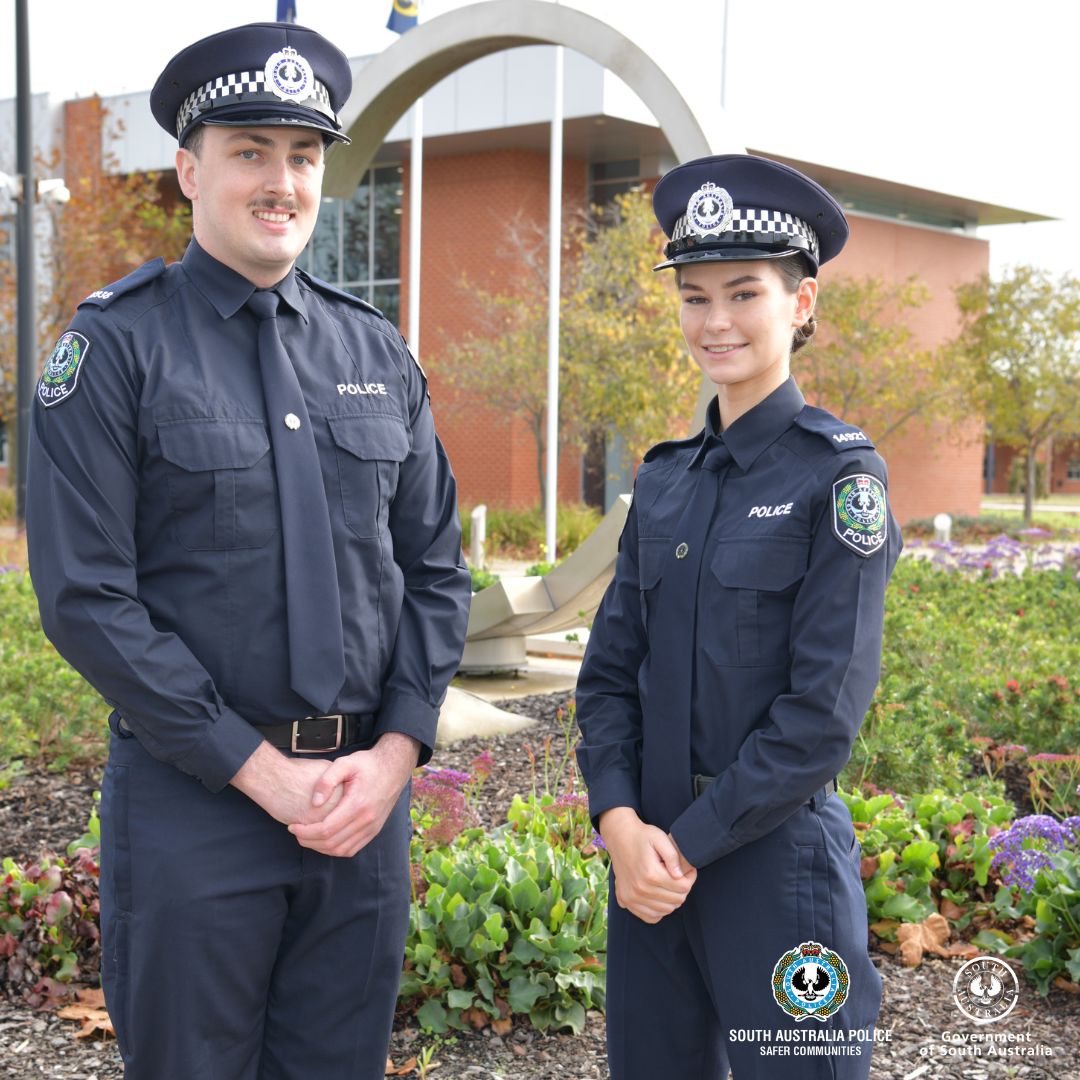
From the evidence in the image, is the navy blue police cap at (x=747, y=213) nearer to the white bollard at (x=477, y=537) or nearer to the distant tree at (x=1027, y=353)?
the white bollard at (x=477, y=537)

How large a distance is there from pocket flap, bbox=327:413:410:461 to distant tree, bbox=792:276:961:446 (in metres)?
20.2

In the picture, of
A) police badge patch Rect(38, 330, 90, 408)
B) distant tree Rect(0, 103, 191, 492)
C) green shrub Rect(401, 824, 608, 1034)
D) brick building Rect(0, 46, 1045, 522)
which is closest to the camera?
police badge patch Rect(38, 330, 90, 408)

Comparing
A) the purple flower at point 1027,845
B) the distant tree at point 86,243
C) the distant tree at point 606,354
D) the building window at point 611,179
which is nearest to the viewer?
the purple flower at point 1027,845

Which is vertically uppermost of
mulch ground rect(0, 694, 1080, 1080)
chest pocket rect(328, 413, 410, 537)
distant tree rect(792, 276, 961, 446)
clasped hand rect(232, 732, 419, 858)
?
distant tree rect(792, 276, 961, 446)

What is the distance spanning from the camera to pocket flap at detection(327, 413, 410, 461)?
2.30 m

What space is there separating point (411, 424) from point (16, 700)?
379 centimetres

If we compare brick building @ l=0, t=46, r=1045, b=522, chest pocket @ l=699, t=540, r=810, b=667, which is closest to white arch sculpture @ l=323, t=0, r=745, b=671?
chest pocket @ l=699, t=540, r=810, b=667

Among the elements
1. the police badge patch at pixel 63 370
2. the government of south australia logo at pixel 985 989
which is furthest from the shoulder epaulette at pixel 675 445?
the government of south australia logo at pixel 985 989

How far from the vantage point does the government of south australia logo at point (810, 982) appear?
199cm

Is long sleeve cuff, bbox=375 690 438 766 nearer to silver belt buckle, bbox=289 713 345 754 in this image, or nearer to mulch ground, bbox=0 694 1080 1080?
silver belt buckle, bbox=289 713 345 754

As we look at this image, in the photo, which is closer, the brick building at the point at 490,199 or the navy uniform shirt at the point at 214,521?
A: the navy uniform shirt at the point at 214,521

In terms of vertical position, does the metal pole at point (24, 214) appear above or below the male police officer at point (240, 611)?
above

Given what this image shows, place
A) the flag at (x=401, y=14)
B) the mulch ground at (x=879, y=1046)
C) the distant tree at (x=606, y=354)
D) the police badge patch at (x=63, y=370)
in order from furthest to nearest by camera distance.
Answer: the distant tree at (x=606, y=354) → the flag at (x=401, y=14) → the mulch ground at (x=879, y=1046) → the police badge patch at (x=63, y=370)

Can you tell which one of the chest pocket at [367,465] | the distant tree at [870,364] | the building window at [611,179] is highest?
the building window at [611,179]
